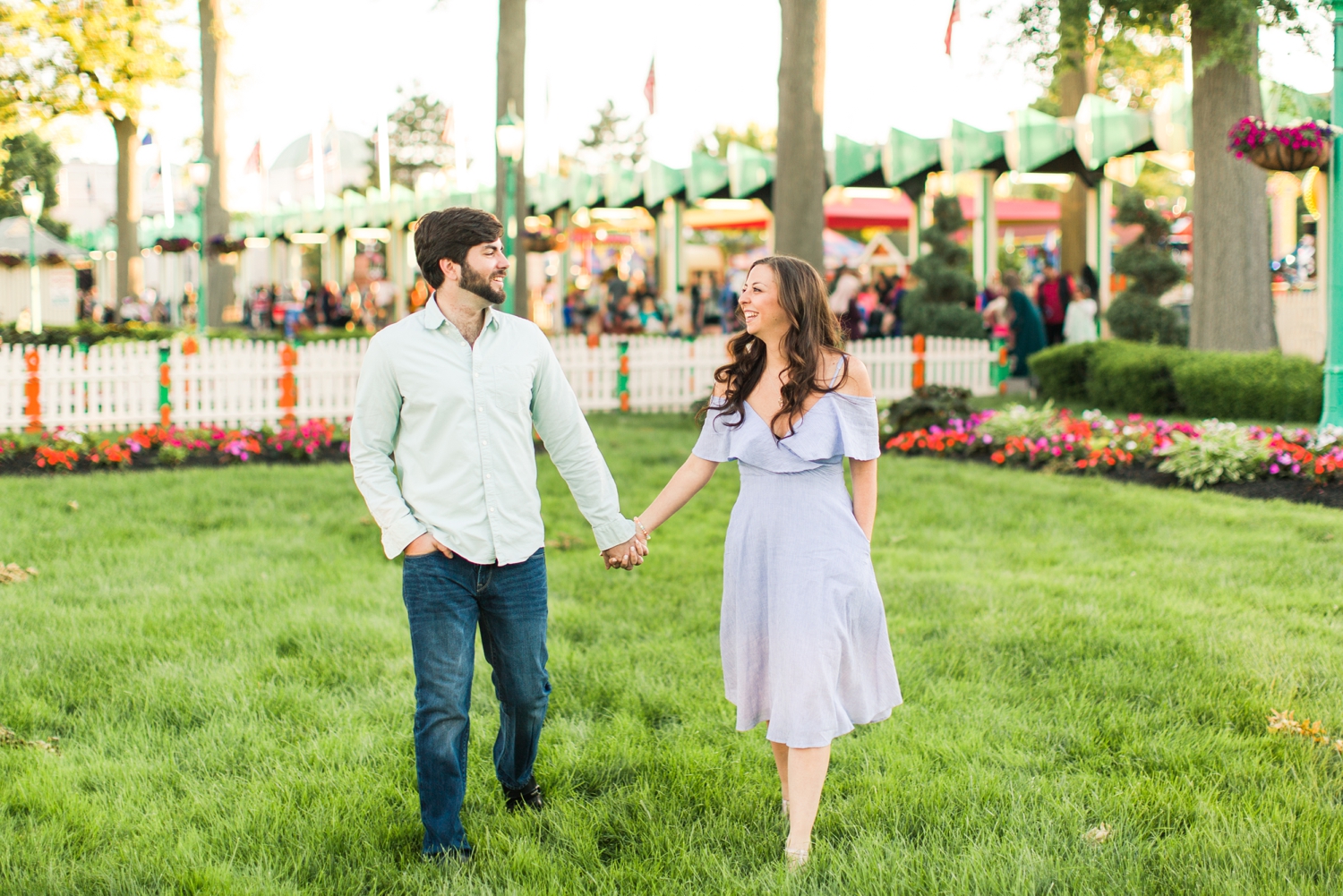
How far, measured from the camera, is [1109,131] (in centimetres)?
1772

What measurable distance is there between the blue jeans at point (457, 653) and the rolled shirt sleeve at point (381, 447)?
0.09 metres

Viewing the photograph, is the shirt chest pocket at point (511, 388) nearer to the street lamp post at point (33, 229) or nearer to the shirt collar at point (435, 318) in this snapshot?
the shirt collar at point (435, 318)

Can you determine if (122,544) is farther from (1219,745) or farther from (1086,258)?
(1086,258)

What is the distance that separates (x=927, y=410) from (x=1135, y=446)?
98.9 inches

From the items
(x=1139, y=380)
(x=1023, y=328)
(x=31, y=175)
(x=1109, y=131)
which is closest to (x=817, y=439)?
(x=1139, y=380)

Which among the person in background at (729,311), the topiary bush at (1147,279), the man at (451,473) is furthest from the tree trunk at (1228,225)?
the man at (451,473)

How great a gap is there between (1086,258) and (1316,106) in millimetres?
6273

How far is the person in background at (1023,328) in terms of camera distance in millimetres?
17141

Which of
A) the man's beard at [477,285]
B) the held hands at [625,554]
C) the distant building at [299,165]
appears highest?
the distant building at [299,165]

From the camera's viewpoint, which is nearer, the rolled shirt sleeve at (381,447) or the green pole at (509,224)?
the rolled shirt sleeve at (381,447)

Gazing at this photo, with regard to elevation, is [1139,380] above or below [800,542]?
above

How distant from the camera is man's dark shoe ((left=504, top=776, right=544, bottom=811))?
11.8ft

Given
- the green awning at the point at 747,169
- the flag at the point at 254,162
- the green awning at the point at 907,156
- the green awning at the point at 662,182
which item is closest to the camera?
the green awning at the point at 907,156

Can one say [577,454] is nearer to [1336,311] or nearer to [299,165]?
[1336,311]
